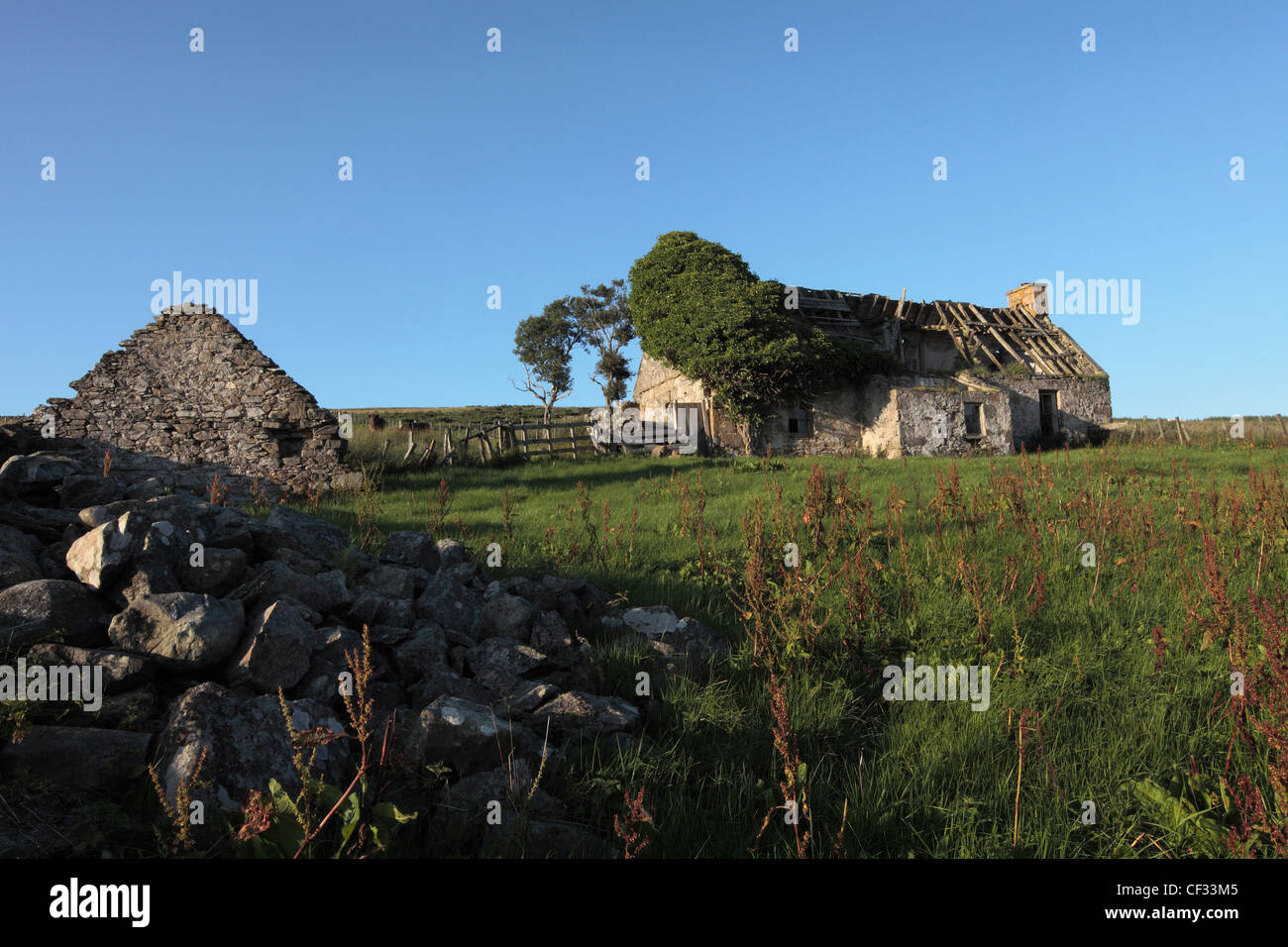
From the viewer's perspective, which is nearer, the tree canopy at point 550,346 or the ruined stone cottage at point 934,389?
the ruined stone cottage at point 934,389

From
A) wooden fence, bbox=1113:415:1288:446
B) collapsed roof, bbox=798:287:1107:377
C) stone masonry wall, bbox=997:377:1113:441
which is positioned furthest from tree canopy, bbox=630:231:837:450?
wooden fence, bbox=1113:415:1288:446

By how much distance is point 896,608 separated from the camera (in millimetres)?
5973

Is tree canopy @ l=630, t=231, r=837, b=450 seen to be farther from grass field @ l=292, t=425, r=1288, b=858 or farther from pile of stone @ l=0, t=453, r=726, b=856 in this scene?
pile of stone @ l=0, t=453, r=726, b=856

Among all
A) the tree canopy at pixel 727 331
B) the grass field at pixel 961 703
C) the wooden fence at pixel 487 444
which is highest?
the tree canopy at pixel 727 331

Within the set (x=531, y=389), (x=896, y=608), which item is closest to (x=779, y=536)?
(x=896, y=608)

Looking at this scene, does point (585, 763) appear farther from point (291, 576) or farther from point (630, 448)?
point (630, 448)

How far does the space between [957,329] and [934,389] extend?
7692mm

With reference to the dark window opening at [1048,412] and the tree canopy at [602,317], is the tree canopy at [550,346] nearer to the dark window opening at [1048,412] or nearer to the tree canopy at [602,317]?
the tree canopy at [602,317]

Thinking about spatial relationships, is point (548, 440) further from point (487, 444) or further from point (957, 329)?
point (957, 329)

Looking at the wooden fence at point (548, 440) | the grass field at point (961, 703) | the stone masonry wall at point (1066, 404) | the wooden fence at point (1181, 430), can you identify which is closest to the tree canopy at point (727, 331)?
the wooden fence at point (548, 440)

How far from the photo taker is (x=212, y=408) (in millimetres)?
17094

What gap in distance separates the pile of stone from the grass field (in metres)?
0.38

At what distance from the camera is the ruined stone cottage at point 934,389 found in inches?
1087

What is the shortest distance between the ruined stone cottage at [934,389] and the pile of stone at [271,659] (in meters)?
22.3
